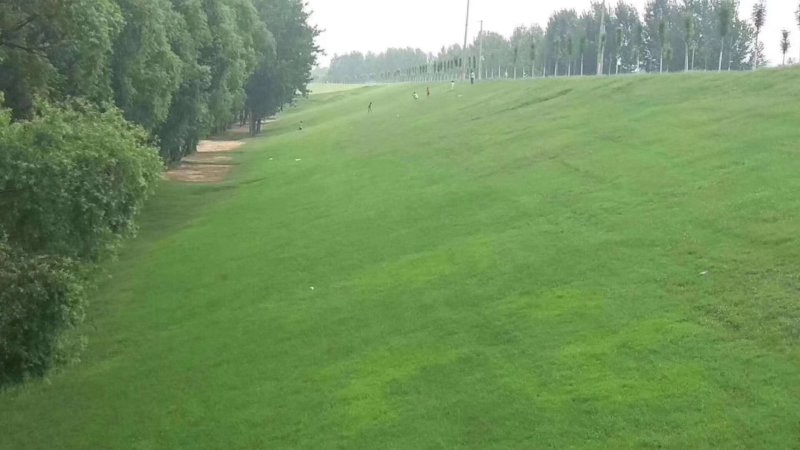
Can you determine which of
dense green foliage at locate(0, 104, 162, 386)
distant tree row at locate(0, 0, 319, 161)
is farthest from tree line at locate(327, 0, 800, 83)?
dense green foliage at locate(0, 104, 162, 386)

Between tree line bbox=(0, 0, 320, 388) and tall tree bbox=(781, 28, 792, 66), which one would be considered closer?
tree line bbox=(0, 0, 320, 388)

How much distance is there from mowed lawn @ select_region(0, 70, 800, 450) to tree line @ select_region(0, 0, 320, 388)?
350 centimetres

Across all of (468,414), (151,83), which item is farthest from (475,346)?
(151,83)

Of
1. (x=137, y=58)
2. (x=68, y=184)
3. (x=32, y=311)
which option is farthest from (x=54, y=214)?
(x=137, y=58)

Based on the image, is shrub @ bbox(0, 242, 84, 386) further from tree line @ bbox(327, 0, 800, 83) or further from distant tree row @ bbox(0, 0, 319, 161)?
tree line @ bbox(327, 0, 800, 83)

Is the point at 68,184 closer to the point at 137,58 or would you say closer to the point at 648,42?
the point at 137,58

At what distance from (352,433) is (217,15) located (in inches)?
1752

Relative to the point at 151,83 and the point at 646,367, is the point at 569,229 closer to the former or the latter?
the point at 646,367

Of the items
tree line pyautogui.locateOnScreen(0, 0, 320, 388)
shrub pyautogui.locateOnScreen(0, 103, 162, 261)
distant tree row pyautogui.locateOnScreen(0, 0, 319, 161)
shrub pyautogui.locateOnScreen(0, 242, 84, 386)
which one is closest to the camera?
shrub pyautogui.locateOnScreen(0, 242, 84, 386)

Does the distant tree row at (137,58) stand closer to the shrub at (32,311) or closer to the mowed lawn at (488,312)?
the mowed lawn at (488,312)

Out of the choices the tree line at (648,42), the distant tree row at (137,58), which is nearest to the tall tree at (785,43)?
the tree line at (648,42)

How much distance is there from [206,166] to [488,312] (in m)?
42.0

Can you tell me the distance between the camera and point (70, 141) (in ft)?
57.8

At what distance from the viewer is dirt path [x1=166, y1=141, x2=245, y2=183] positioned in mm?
53281
